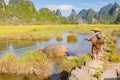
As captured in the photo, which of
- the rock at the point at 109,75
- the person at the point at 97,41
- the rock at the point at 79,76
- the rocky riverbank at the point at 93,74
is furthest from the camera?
the person at the point at 97,41

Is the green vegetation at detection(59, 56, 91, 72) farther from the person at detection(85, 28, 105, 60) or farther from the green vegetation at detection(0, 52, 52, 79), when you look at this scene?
the green vegetation at detection(0, 52, 52, 79)

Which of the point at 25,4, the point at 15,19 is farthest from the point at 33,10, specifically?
the point at 15,19

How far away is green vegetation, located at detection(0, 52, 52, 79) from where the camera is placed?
710 inches

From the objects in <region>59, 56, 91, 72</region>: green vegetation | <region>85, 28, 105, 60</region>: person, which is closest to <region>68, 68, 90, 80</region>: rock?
<region>59, 56, 91, 72</region>: green vegetation

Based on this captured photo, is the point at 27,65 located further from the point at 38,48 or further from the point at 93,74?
the point at 38,48

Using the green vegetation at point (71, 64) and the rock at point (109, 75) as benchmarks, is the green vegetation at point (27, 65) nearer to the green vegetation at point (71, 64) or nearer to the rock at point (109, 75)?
the green vegetation at point (71, 64)

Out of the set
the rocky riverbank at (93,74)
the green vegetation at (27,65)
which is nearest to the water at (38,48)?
the green vegetation at (27,65)

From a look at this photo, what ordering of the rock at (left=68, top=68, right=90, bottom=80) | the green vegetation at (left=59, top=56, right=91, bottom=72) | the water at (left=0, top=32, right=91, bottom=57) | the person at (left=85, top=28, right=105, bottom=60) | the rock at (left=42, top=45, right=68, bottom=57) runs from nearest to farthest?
1. the rock at (left=68, top=68, right=90, bottom=80)
2. the person at (left=85, top=28, right=105, bottom=60)
3. the green vegetation at (left=59, top=56, right=91, bottom=72)
4. the rock at (left=42, top=45, right=68, bottom=57)
5. the water at (left=0, top=32, right=91, bottom=57)

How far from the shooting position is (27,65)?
18234 millimetres

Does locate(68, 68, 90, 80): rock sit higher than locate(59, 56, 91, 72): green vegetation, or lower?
higher

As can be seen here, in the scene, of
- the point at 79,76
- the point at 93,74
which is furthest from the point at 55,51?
the point at 79,76

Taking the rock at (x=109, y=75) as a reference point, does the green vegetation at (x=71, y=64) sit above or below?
below

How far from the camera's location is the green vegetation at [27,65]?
18042 mm

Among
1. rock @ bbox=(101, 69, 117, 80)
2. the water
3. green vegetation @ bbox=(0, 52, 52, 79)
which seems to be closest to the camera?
rock @ bbox=(101, 69, 117, 80)
